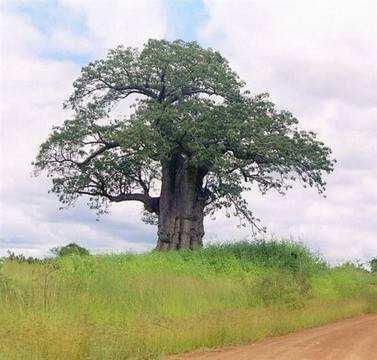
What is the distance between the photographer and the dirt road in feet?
38.8

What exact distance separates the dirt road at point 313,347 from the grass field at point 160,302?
2.57 ft

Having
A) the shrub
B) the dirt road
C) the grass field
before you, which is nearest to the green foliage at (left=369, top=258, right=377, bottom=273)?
the shrub

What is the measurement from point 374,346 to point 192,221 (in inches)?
743

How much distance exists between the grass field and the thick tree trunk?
3.05 metres

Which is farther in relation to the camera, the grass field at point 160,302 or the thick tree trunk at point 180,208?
the thick tree trunk at point 180,208

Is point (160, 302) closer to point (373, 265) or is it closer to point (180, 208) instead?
point (180, 208)

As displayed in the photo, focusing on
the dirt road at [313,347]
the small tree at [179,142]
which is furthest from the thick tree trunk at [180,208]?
the dirt road at [313,347]

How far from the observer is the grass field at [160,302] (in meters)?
11.9

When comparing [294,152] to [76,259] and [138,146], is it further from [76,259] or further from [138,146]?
[76,259]

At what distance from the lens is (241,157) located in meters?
30.8

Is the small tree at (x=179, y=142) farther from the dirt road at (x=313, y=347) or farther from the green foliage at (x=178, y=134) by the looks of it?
the dirt road at (x=313, y=347)

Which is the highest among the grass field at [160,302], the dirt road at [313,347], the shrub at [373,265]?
the shrub at [373,265]

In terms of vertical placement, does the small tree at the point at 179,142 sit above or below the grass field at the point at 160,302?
above

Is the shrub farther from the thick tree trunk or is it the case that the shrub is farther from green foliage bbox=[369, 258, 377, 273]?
the thick tree trunk
